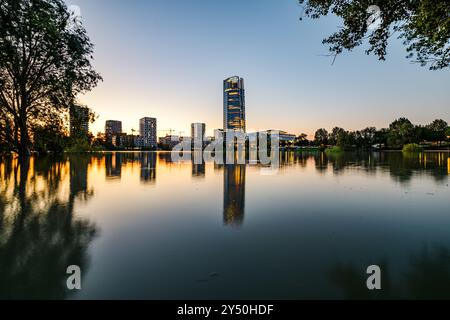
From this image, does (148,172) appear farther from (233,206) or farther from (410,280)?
(410,280)

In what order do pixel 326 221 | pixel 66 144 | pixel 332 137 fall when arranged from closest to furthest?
pixel 326 221 < pixel 66 144 < pixel 332 137

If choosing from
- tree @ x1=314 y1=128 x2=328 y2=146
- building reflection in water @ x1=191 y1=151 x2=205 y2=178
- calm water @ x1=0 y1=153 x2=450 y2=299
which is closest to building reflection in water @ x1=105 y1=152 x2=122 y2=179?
building reflection in water @ x1=191 y1=151 x2=205 y2=178

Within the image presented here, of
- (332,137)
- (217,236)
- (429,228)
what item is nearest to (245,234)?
(217,236)

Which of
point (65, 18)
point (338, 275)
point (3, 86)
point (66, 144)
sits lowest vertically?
point (338, 275)

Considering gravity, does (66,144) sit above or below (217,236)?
above

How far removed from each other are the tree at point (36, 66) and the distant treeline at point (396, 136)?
10017cm

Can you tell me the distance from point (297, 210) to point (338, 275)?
4066mm

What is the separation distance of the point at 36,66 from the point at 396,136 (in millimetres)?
131148

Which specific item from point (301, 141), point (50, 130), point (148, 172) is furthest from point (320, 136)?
point (50, 130)

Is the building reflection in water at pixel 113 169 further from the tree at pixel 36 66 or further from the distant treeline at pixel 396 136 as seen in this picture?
the distant treeline at pixel 396 136

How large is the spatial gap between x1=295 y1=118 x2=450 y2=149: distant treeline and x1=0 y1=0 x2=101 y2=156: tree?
100171 millimetres

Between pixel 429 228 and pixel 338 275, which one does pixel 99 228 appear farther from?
pixel 429 228

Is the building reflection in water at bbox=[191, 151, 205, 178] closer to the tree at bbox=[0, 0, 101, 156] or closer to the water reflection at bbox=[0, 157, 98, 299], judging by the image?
the water reflection at bbox=[0, 157, 98, 299]

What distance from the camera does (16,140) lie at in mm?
24562
